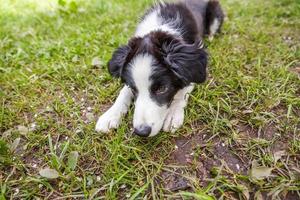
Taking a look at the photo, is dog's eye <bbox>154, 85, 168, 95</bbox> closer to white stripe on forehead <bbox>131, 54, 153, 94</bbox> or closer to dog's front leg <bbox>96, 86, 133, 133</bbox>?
white stripe on forehead <bbox>131, 54, 153, 94</bbox>

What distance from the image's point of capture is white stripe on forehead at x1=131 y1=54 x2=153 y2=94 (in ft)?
9.55

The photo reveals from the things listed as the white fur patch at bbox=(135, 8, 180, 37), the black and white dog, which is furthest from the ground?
the white fur patch at bbox=(135, 8, 180, 37)

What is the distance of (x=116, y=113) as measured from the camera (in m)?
3.24

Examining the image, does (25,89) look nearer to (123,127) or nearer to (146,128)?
(123,127)

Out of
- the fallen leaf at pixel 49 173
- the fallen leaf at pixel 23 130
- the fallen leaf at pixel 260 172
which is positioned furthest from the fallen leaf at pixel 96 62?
the fallen leaf at pixel 260 172

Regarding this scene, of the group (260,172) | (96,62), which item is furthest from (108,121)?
(260,172)

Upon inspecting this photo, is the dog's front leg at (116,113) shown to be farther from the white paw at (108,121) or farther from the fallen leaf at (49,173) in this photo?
the fallen leaf at (49,173)

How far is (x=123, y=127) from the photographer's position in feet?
10.1

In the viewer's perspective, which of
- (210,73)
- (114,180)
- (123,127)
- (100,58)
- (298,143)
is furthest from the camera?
(100,58)

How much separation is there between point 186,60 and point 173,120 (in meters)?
0.56

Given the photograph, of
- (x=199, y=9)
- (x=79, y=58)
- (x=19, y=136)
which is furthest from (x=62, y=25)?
(x=19, y=136)

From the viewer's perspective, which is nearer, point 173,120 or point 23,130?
point 173,120

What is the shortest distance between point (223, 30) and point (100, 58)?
1889 mm

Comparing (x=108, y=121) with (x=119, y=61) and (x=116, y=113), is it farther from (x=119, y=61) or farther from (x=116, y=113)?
(x=119, y=61)
